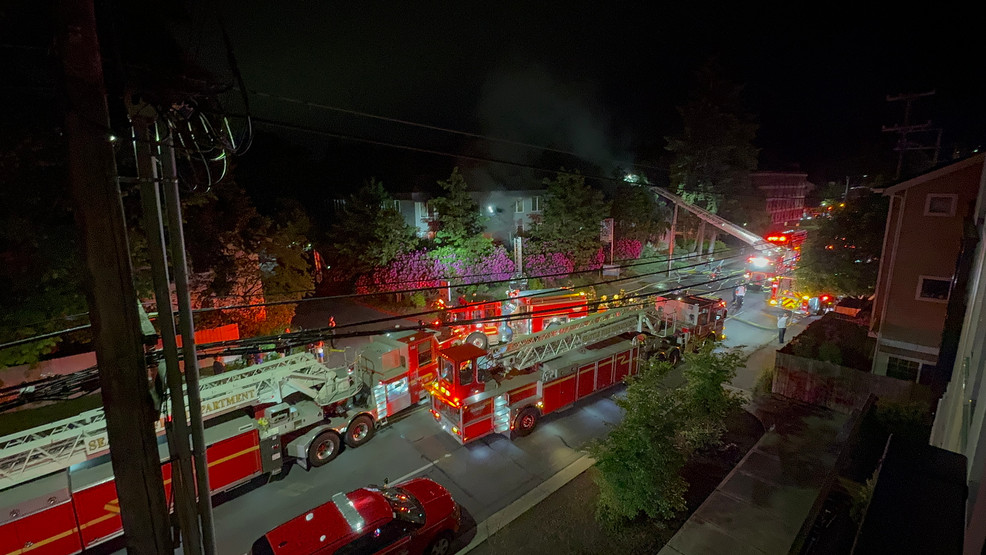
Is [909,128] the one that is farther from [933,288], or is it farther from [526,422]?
[526,422]

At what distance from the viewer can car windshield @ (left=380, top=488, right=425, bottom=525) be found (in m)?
7.34

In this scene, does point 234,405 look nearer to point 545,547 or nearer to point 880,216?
point 545,547

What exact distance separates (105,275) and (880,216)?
2327 centimetres

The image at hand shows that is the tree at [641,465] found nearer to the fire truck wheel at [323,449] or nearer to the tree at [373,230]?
the fire truck wheel at [323,449]

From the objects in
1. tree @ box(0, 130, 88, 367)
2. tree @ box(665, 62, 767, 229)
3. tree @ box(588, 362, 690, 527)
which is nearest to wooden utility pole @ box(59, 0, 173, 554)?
tree @ box(588, 362, 690, 527)

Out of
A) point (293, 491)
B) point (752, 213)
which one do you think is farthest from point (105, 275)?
point (752, 213)

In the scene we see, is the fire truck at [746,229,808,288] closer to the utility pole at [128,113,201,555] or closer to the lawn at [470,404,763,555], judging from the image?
the lawn at [470,404,763,555]

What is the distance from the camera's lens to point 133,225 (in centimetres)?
1263

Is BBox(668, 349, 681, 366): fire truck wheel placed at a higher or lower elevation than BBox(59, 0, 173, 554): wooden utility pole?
lower

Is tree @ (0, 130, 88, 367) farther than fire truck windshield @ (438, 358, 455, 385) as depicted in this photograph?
No

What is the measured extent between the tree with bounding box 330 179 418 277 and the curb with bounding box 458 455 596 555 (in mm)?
16231

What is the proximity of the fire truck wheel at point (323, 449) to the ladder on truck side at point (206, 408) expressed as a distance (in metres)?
0.77

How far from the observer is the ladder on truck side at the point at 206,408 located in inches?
294

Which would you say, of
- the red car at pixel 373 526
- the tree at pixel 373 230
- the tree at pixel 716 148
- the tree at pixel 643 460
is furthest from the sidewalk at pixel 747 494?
the tree at pixel 716 148
